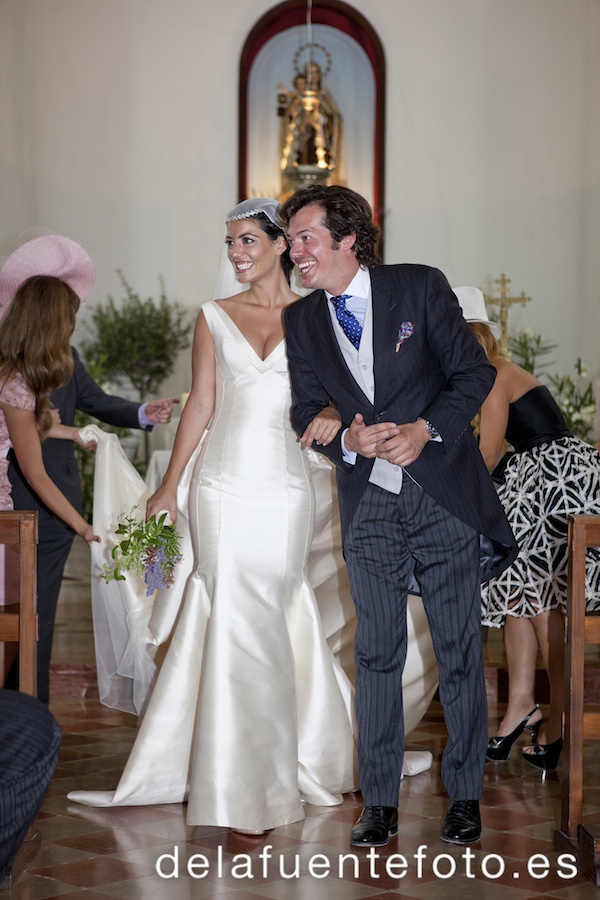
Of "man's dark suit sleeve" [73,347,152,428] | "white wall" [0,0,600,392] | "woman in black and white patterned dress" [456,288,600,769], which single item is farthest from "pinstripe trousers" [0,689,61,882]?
"white wall" [0,0,600,392]

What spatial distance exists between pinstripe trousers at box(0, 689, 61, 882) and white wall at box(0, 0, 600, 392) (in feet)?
26.3

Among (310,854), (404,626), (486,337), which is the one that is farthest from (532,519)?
(310,854)

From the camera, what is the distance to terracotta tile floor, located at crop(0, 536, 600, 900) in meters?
2.82

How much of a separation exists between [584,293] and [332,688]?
22.0 ft

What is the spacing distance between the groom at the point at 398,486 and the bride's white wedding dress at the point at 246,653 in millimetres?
347

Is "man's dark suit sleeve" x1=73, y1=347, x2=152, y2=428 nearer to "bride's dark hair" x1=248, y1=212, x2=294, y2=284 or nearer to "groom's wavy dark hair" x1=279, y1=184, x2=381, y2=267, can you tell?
"bride's dark hair" x1=248, y1=212, x2=294, y2=284

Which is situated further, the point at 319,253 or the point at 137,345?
the point at 137,345

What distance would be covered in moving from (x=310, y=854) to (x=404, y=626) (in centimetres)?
71

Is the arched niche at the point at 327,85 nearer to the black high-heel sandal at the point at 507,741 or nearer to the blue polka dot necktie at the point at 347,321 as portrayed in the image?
the black high-heel sandal at the point at 507,741

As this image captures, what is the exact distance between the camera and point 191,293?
31.9 ft

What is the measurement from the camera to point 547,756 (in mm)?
4145

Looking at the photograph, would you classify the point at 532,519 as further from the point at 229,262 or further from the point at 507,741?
the point at 229,262

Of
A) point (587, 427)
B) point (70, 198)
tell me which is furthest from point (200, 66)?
point (587, 427)

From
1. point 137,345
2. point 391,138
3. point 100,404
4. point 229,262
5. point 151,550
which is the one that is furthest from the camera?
point 391,138
